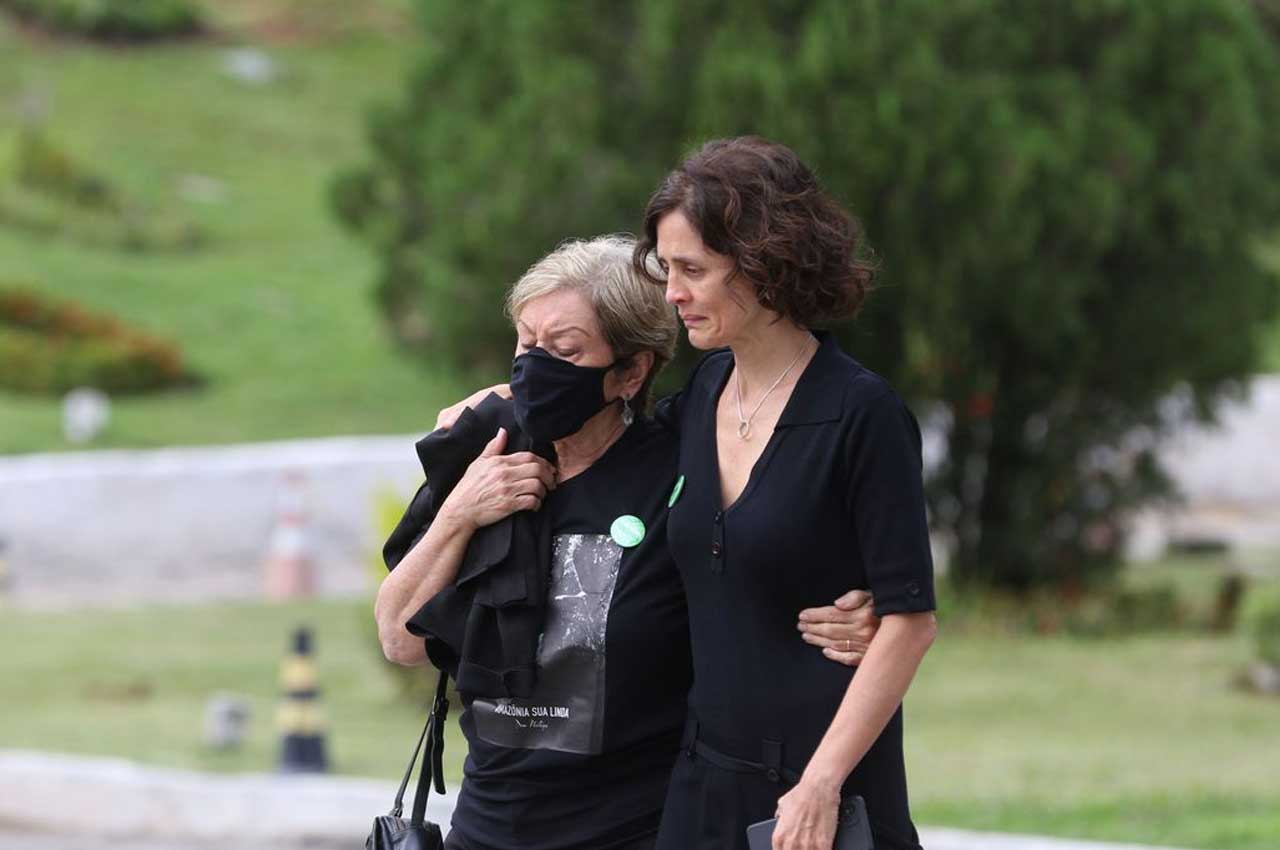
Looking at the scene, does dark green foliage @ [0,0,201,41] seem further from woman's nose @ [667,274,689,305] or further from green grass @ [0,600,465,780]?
woman's nose @ [667,274,689,305]

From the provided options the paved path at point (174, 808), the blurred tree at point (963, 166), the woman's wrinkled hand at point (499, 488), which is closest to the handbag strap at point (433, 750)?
the woman's wrinkled hand at point (499, 488)

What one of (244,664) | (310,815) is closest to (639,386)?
(310,815)

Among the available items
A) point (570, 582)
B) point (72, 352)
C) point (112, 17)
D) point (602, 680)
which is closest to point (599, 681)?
point (602, 680)

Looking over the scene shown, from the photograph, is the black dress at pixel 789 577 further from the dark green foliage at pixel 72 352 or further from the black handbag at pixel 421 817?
the dark green foliage at pixel 72 352

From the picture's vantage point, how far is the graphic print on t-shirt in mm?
3199

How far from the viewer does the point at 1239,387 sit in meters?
14.6

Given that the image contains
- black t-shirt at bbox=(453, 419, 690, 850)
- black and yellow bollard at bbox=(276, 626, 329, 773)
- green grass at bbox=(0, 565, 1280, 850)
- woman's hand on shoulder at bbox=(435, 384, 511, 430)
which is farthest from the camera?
black and yellow bollard at bbox=(276, 626, 329, 773)

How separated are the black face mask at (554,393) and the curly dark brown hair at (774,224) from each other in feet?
0.99

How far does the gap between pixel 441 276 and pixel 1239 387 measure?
17.5 feet

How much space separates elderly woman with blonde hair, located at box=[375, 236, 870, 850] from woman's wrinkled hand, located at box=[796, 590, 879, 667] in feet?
1.07

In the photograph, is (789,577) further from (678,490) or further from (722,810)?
(722,810)

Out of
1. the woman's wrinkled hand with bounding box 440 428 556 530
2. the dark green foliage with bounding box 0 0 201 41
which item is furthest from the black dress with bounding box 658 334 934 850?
the dark green foliage with bounding box 0 0 201 41

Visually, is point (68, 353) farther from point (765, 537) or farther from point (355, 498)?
point (765, 537)

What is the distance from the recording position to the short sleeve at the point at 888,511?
112 inches
